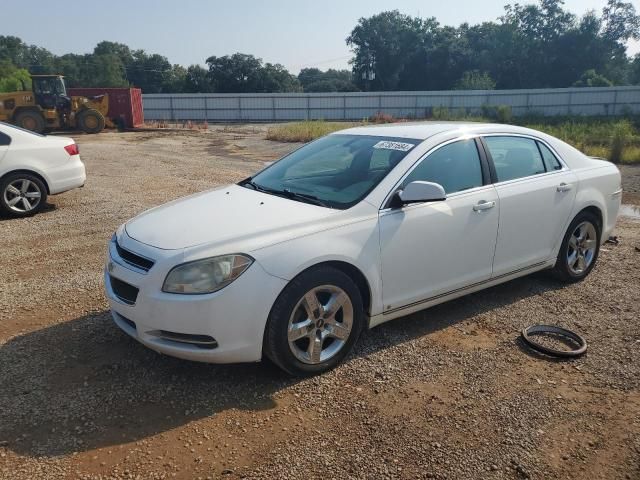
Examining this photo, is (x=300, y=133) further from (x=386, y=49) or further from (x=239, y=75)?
(x=386, y=49)

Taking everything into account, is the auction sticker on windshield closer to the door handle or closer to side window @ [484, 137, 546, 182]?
the door handle

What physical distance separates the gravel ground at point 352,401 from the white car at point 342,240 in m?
0.31

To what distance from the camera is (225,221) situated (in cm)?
360

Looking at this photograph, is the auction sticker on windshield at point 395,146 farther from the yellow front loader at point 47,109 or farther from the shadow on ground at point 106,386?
the yellow front loader at point 47,109

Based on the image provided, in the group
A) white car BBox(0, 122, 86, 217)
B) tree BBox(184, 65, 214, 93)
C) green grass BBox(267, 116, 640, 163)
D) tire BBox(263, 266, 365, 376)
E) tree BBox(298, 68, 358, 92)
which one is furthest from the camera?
tree BBox(298, 68, 358, 92)

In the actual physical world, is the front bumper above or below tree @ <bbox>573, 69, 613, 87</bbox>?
below

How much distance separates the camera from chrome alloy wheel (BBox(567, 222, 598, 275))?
5219 millimetres

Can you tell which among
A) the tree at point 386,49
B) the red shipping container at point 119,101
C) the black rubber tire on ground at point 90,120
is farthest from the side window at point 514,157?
the tree at point 386,49

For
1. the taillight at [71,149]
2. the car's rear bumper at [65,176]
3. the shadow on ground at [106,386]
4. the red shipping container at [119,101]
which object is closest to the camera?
the shadow on ground at [106,386]

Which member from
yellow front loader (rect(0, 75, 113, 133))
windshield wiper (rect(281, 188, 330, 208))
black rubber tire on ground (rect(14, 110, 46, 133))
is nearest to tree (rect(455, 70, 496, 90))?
yellow front loader (rect(0, 75, 113, 133))

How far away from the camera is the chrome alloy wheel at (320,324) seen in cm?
342

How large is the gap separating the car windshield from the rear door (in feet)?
3.01

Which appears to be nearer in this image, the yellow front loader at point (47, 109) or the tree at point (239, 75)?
the yellow front loader at point (47, 109)

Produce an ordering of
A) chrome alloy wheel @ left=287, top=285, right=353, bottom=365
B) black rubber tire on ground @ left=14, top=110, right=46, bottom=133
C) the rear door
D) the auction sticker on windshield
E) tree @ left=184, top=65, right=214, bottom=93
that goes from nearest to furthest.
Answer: chrome alloy wheel @ left=287, top=285, right=353, bottom=365 → the auction sticker on windshield → the rear door → black rubber tire on ground @ left=14, top=110, right=46, bottom=133 → tree @ left=184, top=65, right=214, bottom=93
